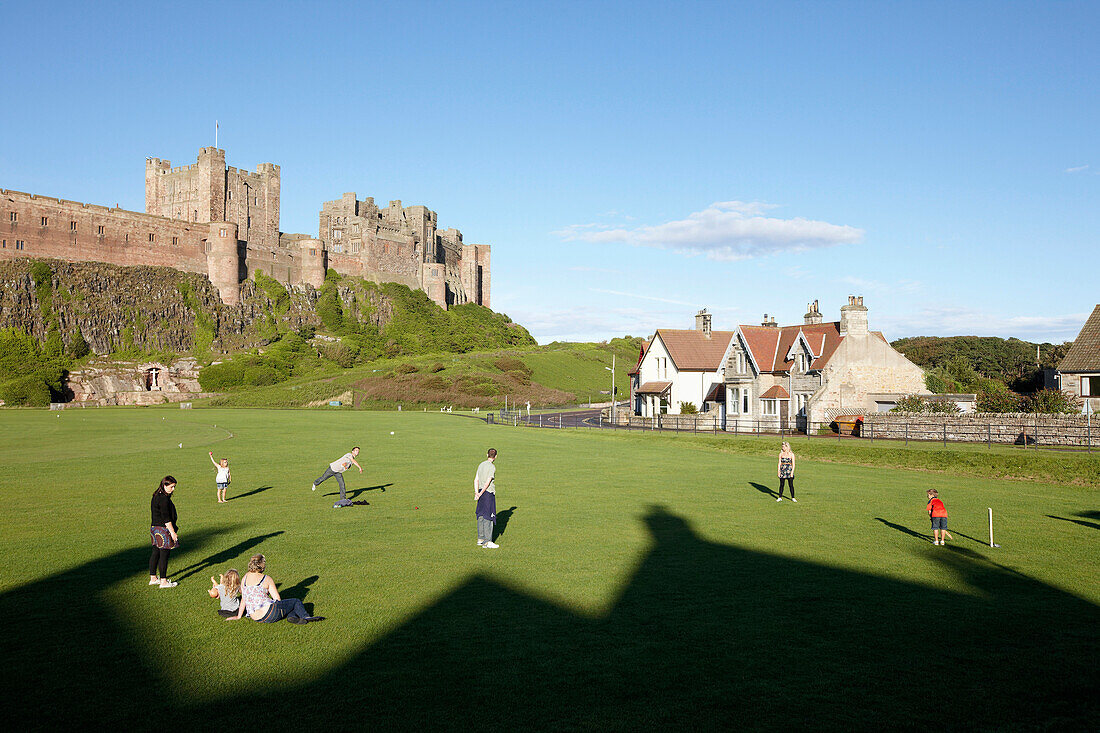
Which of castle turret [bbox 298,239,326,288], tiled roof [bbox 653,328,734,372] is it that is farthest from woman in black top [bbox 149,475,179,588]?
castle turret [bbox 298,239,326,288]

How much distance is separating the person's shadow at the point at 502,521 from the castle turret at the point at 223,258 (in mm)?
105435

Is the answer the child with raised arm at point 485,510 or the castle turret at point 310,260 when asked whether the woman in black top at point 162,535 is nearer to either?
the child with raised arm at point 485,510

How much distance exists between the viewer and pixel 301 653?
926cm

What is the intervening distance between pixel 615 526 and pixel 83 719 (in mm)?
11646

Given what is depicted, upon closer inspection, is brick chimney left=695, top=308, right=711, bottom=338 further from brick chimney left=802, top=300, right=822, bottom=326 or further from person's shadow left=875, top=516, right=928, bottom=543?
person's shadow left=875, top=516, right=928, bottom=543

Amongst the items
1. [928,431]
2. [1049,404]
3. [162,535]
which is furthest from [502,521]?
[1049,404]

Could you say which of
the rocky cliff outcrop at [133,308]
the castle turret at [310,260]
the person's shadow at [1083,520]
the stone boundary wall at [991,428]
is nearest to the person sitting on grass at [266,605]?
the person's shadow at [1083,520]

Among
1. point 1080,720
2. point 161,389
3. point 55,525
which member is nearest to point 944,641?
point 1080,720

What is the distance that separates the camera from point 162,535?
11766 millimetres

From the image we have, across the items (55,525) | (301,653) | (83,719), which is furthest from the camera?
(55,525)

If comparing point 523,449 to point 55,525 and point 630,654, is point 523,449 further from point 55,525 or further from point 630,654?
point 630,654

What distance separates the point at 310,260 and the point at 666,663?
12488cm

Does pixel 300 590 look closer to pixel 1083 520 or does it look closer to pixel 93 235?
pixel 1083 520

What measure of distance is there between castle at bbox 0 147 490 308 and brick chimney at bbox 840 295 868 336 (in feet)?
299
